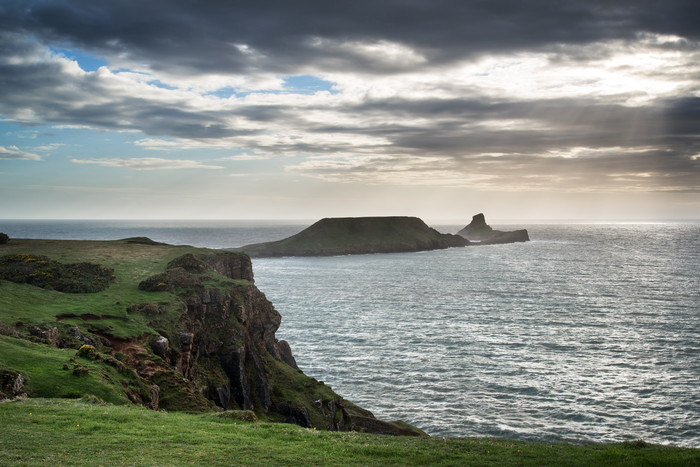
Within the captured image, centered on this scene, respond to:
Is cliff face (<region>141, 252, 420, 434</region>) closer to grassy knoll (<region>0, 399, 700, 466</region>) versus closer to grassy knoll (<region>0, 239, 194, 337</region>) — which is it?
grassy knoll (<region>0, 239, 194, 337</region>)

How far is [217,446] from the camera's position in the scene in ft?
64.3

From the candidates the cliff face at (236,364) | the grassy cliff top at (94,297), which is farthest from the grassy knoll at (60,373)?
the grassy cliff top at (94,297)

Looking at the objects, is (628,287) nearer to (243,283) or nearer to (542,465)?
(243,283)

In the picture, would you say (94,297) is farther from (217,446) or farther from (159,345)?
(217,446)

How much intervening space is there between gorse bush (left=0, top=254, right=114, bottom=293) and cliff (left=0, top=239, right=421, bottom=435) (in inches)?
9.2

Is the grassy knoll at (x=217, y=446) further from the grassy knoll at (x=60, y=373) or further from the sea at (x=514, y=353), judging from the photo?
the sea at (x=514, y=353)

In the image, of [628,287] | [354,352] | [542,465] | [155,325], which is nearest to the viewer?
[542,465]

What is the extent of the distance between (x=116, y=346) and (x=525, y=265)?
156 m

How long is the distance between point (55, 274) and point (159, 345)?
19.2m

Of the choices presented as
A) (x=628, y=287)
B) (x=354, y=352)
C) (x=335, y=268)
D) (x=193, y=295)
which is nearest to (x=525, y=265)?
(x=628, y=287)

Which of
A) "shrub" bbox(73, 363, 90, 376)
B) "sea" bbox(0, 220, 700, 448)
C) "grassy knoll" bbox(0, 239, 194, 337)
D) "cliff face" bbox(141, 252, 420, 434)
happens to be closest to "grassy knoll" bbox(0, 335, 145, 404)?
"shrub" bbox(73, 363, 90, 376)

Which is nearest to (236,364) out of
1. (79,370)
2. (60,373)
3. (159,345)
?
(159,345)

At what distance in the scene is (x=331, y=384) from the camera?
52.6 meters

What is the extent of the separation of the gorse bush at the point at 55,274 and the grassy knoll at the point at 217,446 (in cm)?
2522
